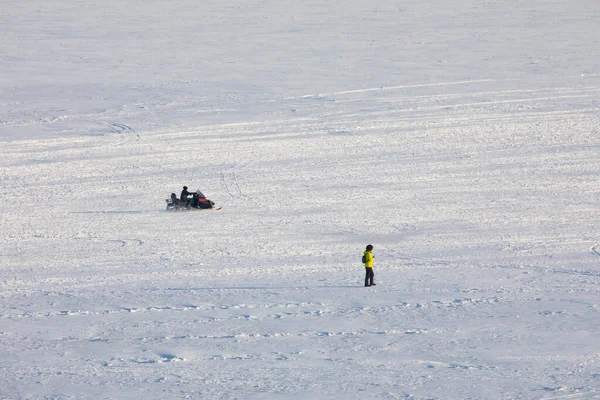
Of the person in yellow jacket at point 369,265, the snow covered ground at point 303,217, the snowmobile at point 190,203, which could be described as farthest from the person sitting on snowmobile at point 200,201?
the person in yellow jacket at point 369,265

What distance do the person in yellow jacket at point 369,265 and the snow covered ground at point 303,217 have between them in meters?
0.21

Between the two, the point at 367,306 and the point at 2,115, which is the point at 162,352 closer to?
the point at 367,306

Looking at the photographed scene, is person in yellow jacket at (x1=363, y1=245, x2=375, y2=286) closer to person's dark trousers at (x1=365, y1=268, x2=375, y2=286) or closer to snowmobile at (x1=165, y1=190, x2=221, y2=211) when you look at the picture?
person's dark trousers at (x1=365, y1=268, x2=375, y2=286)

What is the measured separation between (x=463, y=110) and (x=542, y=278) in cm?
1332

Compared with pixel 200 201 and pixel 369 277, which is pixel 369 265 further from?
pixel 200 201

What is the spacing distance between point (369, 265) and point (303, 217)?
4.29m

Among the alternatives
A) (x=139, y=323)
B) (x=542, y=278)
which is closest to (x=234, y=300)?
(x=139, y=323)

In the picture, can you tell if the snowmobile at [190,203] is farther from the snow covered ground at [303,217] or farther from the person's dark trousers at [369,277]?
the person's dark trousers at [369,277]

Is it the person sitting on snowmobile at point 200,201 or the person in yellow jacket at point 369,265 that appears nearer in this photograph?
the person in yellow jacket at point 369,265

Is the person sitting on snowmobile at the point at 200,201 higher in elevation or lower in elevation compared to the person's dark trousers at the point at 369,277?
higher

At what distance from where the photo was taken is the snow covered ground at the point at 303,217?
334 inches

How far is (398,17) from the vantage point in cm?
3922

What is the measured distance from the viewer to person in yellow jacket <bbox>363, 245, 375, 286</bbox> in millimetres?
10656

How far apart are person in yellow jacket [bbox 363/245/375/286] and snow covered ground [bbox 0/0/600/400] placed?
0.21 meters
